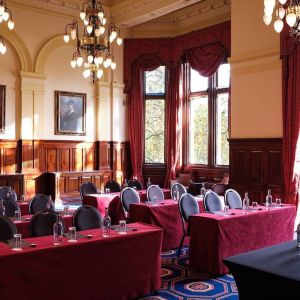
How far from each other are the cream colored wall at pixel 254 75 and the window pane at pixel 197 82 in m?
2.47

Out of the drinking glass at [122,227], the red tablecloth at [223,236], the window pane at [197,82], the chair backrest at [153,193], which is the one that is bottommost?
the red tablecloth at [223,236]

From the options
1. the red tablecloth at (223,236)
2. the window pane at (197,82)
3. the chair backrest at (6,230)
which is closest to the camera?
the chair backrest at (6,230)

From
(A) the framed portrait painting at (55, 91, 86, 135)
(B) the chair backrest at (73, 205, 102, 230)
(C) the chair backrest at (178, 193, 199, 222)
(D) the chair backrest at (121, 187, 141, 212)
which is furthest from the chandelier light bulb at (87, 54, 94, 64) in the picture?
(A) the framed portrait painting at (55, 91, 86, 135)

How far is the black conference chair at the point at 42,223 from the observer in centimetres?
464

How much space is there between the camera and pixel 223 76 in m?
11.2

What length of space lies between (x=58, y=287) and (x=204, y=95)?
873 cm

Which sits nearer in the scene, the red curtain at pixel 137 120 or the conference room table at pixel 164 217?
the conference room table at pixel 164 217

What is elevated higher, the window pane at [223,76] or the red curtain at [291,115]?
the window pane at [223,76]

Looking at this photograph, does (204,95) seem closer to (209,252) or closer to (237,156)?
(237,156)

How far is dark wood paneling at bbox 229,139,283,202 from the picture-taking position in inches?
332

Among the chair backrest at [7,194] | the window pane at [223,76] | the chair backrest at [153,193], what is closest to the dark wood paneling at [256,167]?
the chair backrest at [153,193]

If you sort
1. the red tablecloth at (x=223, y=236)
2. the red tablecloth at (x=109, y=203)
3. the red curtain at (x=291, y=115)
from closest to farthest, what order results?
the red tablecloth at (x=223, y=236) < the red tablecloth at (x=109, y=203) < the red curtain at (x=291, y=115)

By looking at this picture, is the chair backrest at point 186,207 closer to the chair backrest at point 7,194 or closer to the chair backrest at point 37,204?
the chair backrest at point 37,204

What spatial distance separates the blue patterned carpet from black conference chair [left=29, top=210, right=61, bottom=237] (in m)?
1.33
